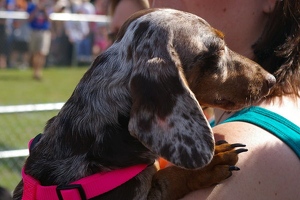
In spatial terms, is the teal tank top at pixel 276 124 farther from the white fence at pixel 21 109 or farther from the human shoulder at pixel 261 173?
the white fence at pixel 21 109

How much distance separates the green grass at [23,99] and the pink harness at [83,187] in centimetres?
521

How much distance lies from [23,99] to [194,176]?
14044 millimetres

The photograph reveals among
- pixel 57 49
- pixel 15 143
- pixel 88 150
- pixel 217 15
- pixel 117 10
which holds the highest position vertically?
pixel 217 15

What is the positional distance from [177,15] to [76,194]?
3.35 ft

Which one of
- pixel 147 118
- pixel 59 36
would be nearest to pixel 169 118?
pixel 147 118

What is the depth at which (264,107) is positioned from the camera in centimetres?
344

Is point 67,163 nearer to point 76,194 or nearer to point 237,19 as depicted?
point 76,194

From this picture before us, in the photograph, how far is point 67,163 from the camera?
3197mm

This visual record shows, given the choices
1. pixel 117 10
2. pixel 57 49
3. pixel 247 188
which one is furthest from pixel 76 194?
pixel 57 49

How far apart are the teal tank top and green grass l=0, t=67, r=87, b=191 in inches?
207

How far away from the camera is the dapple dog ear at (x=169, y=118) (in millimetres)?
2947

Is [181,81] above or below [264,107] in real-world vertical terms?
above

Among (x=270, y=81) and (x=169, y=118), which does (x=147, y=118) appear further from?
(x=270, y=81)

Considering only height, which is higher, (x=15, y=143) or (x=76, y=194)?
(x=76, y=194)
